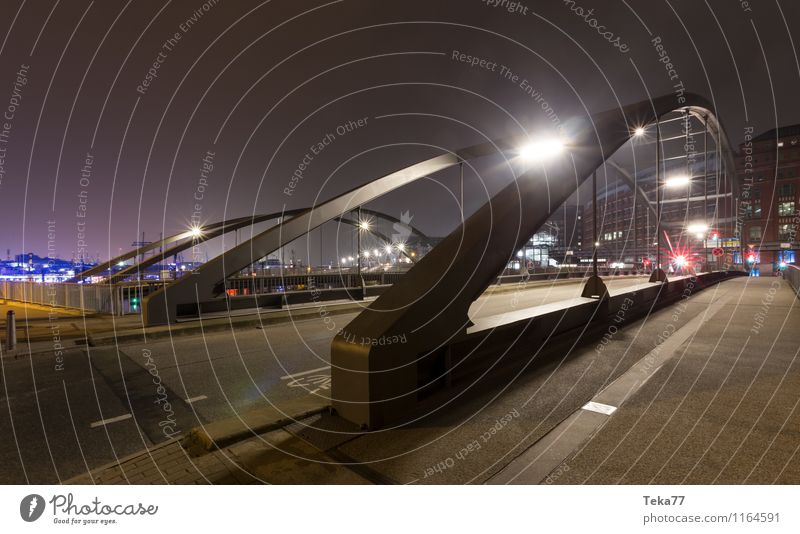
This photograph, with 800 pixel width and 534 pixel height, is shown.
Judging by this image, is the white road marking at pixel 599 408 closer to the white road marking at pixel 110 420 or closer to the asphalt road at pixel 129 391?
the asphalt road at pixel 129 391

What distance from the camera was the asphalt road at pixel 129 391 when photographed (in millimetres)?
3830

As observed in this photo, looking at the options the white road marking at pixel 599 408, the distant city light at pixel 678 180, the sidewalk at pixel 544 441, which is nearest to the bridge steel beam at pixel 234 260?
the sidewalk at pixel 544 441

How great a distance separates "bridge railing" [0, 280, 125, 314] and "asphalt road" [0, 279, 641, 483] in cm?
638

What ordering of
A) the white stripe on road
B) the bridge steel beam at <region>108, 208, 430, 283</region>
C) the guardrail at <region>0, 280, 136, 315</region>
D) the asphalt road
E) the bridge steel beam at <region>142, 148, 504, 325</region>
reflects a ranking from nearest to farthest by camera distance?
the asphalt road, the white stripe on road, the bridge steel beam at <region>142, 148, 504, 325</region>, the guardrail at <region>0, 280, 136, 315</region>, the bridge steel beam at <region>108, 208, 430, 283</region>

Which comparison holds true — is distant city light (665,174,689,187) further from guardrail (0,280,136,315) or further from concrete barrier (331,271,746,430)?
guardrail (0,280,136,315)

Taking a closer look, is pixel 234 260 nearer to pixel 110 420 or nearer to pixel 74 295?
pixel 110 420

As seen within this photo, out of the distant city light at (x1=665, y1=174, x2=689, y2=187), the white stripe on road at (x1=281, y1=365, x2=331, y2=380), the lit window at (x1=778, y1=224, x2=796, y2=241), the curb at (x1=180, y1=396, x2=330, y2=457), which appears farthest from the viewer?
the lit window at (x1=778, y1=224, x2=796, y2=241)

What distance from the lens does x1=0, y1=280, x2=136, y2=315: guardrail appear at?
14.1 meters

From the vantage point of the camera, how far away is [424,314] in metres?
4.37

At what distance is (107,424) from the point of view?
449 centimetres

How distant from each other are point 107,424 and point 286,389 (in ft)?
7.07

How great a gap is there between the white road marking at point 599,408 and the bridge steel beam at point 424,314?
1.70 m

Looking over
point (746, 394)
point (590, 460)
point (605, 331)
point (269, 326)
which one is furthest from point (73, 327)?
point (746, 394)

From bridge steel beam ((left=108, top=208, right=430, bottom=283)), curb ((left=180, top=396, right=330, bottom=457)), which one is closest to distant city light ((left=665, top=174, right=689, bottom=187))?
bridge steel beam ((left=108, top=208, right=430, bottom=283))
